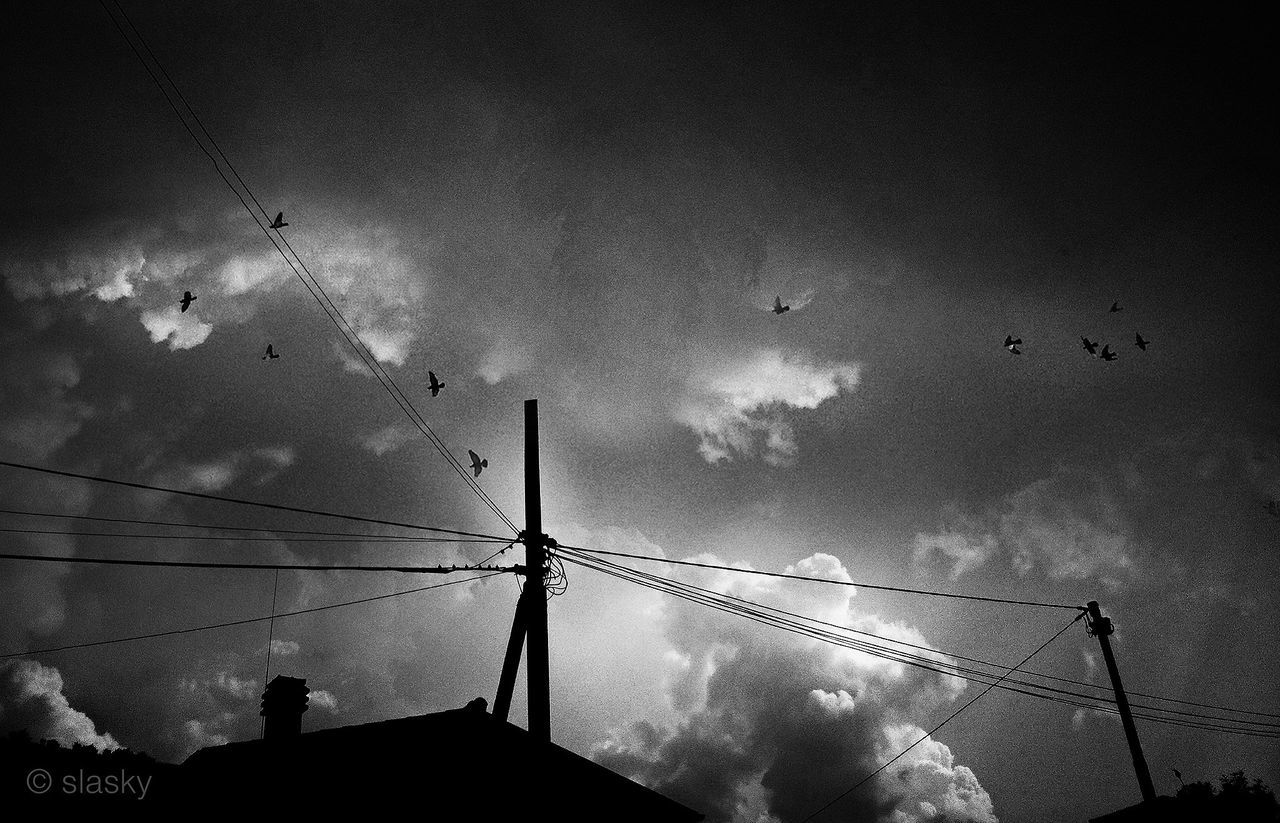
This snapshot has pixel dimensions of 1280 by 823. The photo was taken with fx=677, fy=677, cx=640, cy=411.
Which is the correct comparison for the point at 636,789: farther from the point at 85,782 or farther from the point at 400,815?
the point at 85,782

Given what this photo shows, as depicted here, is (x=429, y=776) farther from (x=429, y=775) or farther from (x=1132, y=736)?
(x=1132, y=736)

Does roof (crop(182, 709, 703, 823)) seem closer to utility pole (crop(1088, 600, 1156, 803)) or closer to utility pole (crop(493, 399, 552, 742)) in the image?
utility pole (crop(493, 399, 552, 742))

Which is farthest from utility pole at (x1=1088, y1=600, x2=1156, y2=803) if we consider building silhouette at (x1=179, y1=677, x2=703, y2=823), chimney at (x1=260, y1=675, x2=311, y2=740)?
chimney at (x1=260, y1=675, x2=311, y2=740)

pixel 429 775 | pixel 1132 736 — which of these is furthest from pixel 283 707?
pixel 1132 736

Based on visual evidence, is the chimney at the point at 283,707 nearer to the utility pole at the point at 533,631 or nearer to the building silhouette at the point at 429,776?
the building silhouette at the point at 429,776

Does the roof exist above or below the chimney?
below

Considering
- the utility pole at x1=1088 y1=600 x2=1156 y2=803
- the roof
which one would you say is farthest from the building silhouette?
the utility pole at x1=1088 y1=600 x2=1156 y2=803

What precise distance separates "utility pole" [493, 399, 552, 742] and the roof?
68 centimetres

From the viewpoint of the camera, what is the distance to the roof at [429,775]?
11.9m

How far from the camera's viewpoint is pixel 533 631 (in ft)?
38.2

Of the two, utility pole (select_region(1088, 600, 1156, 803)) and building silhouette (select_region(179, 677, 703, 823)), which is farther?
utility pole (select_region(1088, 600, 1156, 803))

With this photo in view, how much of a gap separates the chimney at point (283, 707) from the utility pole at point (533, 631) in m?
6.62

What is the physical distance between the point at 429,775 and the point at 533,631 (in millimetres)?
3448

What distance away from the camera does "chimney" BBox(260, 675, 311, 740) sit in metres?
14.8
